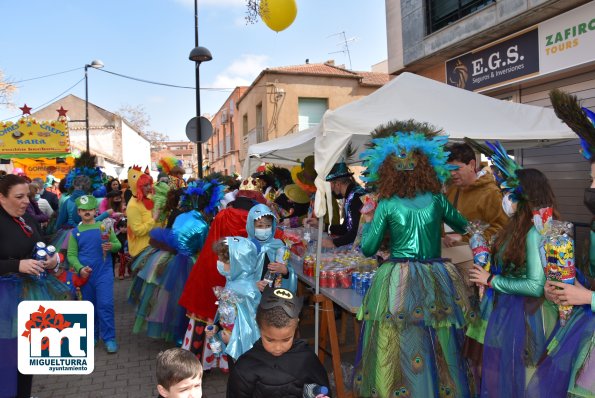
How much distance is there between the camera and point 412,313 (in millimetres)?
2932

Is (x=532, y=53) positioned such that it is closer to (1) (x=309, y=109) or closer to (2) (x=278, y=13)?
(2) (x=278, y=13)

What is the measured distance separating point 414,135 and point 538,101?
5658mm

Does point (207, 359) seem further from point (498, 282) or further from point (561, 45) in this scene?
point (561, 45)

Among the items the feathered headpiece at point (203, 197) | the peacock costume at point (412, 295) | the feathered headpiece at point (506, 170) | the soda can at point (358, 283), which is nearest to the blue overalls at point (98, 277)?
the feathered headpiece at point (203, 197)

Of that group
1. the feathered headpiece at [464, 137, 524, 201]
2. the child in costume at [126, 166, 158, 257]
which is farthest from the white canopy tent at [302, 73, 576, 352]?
the child in costume at [126, 166, 158, 257]

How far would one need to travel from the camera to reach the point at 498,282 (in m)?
2.67

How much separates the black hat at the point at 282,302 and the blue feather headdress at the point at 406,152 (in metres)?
1.38

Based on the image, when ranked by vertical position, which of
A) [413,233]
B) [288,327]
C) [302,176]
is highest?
[302,176]

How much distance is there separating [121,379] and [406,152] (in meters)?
3.69

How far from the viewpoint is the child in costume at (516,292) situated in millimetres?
2482

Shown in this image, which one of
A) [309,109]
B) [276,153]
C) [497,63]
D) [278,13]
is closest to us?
[278,13]

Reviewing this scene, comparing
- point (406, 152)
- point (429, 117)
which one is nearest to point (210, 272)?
point (406, 152)

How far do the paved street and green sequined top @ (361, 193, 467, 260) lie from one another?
2.26 meters

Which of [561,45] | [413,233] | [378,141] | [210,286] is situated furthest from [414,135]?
[561,45]
